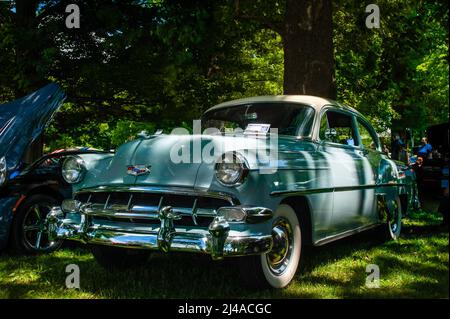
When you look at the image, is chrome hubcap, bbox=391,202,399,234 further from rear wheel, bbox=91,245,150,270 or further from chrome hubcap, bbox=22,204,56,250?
chrome hubcap, bbox=22,204,56,250

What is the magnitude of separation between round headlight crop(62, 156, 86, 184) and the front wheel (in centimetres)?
172

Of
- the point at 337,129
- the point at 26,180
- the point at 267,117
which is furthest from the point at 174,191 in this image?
the point at 26,180

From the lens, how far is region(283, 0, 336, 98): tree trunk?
753 cm

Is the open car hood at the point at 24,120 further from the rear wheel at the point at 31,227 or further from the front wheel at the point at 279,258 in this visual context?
the front wheel at the point at 279,258

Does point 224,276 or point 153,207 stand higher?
point 153,207

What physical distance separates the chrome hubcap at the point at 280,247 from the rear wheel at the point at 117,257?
53.4 inches

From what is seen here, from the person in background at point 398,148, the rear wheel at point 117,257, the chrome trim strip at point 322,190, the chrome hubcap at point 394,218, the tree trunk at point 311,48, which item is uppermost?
the tree trunk at point 311,48

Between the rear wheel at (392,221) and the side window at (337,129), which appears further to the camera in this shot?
the rear wheel at (392,221)

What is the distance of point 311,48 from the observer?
755 centimetres

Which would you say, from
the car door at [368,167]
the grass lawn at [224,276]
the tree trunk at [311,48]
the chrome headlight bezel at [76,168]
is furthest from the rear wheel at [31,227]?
the tree trunk at [311,48]

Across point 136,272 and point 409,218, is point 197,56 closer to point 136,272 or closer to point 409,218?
point 409,218

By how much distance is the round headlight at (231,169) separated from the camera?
150 inches

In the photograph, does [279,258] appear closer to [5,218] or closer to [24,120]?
[5,218]

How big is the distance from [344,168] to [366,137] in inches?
55.6
